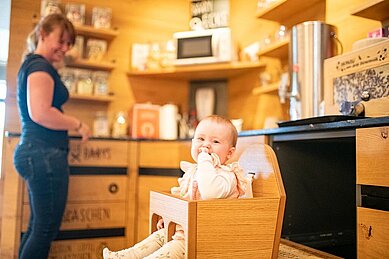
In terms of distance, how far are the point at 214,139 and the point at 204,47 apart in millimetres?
1801

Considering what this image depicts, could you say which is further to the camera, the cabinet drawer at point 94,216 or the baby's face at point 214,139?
the cabinet drawer at point 94,216

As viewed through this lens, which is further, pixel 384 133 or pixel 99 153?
pixel 99 153

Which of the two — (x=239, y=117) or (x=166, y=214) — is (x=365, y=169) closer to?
(x=166, y=214)

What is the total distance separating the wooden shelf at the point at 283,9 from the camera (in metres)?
2.26

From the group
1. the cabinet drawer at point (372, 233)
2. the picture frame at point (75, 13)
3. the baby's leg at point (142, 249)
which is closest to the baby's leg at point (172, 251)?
the baby's leg at point (142, 249)

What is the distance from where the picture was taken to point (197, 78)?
10.7ft

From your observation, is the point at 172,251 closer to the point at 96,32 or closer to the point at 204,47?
the point at 204,47

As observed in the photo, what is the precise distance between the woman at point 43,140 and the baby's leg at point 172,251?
3.18 ft

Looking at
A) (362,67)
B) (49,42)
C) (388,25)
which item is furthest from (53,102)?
(388,25)

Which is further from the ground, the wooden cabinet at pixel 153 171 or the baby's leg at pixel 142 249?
the wooden cabinet at pixel 153 171

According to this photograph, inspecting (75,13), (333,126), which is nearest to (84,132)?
(75,13)

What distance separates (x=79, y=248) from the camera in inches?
93.0

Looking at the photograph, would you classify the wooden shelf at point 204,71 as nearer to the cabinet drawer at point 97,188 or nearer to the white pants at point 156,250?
the cabinet drawer at point 97,188

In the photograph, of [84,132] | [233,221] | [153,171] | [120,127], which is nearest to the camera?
[233,221]
